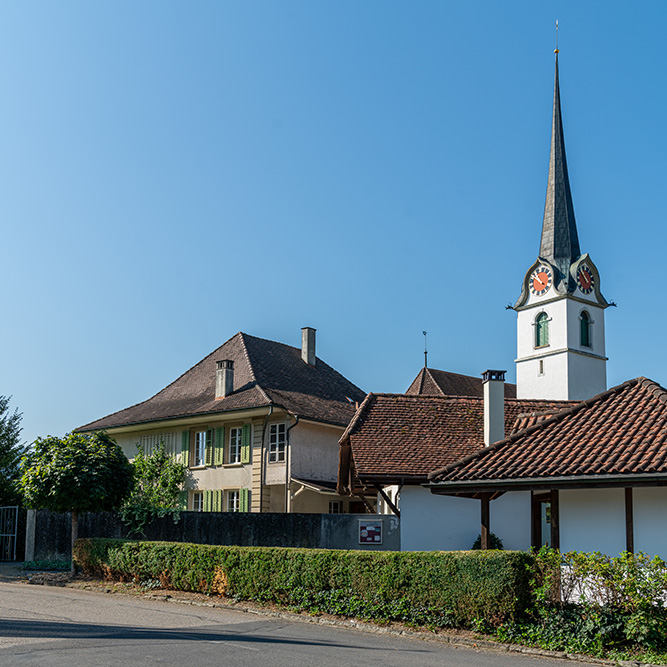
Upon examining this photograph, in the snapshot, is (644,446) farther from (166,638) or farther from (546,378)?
(546,378)

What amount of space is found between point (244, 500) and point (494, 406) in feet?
45.0

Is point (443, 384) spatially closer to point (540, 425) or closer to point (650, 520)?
point (540, 425)

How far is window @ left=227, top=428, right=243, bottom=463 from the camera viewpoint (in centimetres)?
3161

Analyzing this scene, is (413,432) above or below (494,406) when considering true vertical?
below

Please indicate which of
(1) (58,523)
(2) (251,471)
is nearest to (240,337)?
(2) (251,471)

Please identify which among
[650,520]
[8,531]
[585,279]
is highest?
[585,279]

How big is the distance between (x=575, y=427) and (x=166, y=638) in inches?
318

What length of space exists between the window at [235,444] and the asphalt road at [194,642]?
16.5 metres

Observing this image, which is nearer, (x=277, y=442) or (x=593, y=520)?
(x=593, y=520)

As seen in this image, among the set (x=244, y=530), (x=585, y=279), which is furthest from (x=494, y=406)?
(x=585, y=279)

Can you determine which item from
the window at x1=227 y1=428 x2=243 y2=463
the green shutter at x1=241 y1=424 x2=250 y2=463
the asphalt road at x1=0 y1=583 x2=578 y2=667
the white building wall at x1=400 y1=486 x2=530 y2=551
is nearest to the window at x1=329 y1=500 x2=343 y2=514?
the green shutter at x1=241 y1=424 x2=250 y2=463

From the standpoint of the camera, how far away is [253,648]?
10625mm

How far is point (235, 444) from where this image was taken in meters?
31.9

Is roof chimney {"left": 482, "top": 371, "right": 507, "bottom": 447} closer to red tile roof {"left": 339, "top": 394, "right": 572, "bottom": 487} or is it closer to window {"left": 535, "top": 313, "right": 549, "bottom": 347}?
red tile roof {"left": 339, "top": 394, "right": 572, "bottom": 487}
